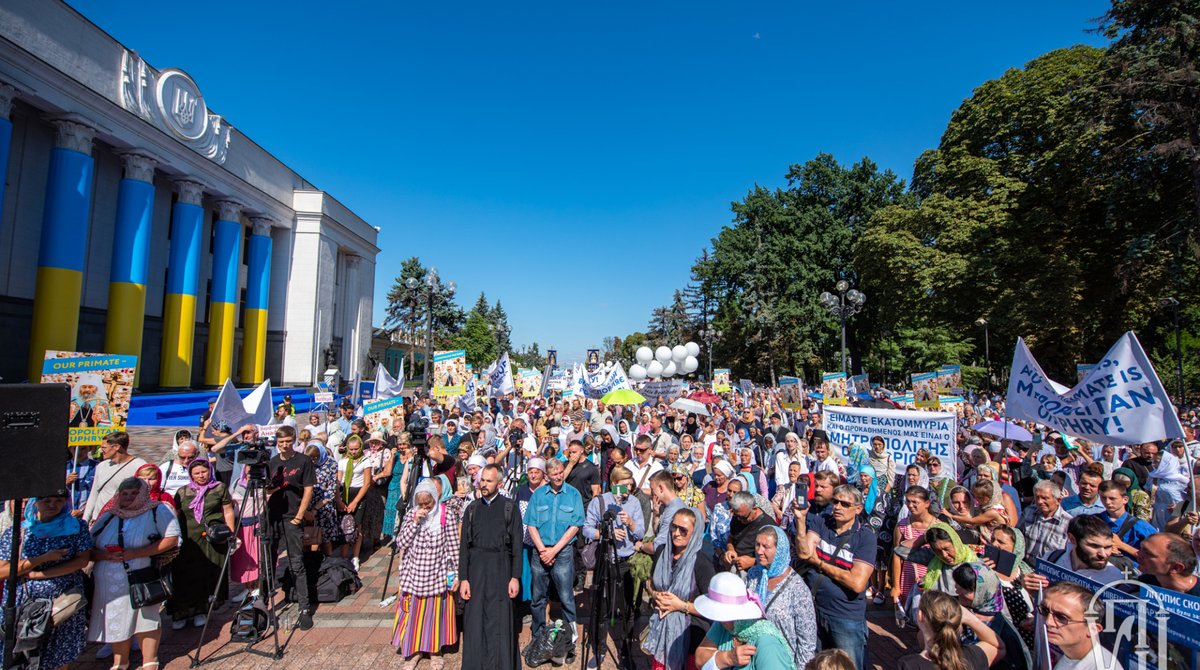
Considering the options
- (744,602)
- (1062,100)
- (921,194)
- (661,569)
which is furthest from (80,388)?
(921,194)

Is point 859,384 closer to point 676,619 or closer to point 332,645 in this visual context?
point 676,619

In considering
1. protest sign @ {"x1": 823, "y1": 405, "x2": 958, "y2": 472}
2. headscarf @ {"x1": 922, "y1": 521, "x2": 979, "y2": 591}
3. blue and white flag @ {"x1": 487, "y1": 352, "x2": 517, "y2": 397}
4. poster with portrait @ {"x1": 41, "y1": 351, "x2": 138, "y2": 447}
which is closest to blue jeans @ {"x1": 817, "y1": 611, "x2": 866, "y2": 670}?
headscarf @ {"x1": 922, "y1": 521, "x2": 979, "y2": 591}

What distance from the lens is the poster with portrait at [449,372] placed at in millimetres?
15102

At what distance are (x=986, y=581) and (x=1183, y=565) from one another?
93 centimetres

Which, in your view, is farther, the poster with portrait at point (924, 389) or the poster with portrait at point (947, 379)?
the poster with portrait at point (947, 379)

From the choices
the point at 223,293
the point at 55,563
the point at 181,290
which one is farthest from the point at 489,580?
the point at 223,293

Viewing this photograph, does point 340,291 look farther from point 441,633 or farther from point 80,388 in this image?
point 441,633

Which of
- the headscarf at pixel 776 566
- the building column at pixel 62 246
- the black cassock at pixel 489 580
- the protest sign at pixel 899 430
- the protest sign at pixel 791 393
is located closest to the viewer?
the headscarf at pixel 776 566

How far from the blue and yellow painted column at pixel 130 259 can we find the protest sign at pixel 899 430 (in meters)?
25.4

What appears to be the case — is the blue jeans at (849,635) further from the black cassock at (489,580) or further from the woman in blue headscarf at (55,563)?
the woman in blue headscarf at (55,563)

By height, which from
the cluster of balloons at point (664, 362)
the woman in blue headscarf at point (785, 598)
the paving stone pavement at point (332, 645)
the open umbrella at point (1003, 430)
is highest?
the cluster of balloons at point (664, 362)

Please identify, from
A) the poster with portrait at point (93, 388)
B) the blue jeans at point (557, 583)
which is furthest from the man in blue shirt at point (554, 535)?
the poster with portrait at point (93, 388)

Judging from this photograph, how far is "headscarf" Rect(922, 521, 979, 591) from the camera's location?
379 centimetres

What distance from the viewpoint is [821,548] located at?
13.2 ft
